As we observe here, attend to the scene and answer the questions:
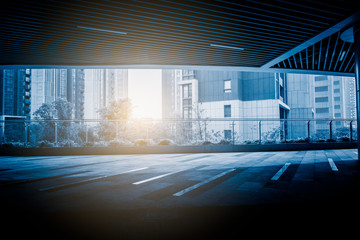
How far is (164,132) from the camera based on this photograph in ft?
50.9

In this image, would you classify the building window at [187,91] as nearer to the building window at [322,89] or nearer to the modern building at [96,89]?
the modern building at [96,89]

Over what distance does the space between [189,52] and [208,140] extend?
6212 millimetres

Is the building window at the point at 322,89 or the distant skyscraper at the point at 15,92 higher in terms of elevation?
the building window at the point at 322,89

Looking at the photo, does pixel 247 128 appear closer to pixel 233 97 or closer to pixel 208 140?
pixel 208 140

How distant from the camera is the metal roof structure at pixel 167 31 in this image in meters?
7.11

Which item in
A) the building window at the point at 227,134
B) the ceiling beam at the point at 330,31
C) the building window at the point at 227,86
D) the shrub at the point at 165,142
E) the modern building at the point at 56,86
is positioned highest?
the modern building at the point at 56,86

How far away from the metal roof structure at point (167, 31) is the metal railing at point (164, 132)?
3641 millimetres

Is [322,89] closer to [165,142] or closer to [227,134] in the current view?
[227,134]

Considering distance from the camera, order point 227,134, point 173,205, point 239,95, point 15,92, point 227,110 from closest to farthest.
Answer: point 173,205, point 227,134, point 239,95, point 227,110, point 15,92

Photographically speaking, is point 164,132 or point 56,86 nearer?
point 164,132

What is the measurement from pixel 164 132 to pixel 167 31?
25.3 feet

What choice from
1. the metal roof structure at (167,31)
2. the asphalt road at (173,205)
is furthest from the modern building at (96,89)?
the asphalt road at (173,205)

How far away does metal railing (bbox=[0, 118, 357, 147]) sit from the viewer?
14234mm

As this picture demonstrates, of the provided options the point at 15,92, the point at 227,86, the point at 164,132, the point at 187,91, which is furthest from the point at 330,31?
the point at 15,92
